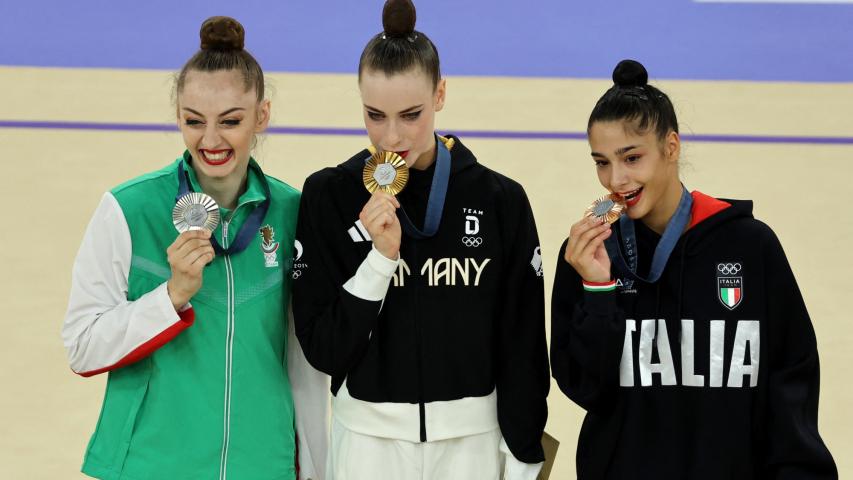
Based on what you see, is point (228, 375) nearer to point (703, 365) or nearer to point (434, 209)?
point (434, 209)

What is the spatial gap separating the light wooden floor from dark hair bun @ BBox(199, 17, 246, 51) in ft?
7.70

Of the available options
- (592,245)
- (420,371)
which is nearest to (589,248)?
(592,245)

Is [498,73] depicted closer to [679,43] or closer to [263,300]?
[679,43]

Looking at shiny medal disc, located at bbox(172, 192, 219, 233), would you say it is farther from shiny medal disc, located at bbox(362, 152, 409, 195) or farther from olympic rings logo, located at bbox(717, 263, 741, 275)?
olympic rings logo, located at bbox(717, 263, 741, 275)

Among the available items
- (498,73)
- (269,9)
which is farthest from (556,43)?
(269,9)

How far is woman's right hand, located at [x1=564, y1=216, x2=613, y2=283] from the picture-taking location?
2904 millimetres

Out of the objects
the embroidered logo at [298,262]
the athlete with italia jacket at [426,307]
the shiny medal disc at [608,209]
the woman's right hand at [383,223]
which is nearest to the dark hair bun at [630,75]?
the shiny medal disc at [608,209]

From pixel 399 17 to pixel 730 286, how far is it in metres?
1.11

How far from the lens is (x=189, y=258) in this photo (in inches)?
114

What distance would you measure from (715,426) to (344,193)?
45.2 inches

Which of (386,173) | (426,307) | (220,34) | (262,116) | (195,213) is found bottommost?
(426,307)

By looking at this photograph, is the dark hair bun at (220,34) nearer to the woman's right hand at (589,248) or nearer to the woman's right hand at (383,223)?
the woman's right hand at (383,223)

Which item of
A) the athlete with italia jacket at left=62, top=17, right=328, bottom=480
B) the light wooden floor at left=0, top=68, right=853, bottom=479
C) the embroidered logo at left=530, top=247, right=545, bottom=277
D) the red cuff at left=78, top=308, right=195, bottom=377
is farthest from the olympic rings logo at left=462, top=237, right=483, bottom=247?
the light wooden floor at left=0, top=68, right=853, bottom=479

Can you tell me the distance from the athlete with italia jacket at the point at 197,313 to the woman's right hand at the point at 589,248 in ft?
2.65
